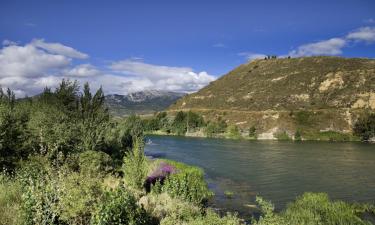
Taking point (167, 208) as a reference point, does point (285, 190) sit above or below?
below

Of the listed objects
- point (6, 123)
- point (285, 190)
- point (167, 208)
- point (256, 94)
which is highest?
point (256, 94)

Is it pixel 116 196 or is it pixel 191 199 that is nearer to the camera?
pixel 116 196

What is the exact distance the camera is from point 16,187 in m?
13.4

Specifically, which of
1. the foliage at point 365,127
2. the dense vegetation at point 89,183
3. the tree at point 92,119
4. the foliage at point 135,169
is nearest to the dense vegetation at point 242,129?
the foliage at point 365,127

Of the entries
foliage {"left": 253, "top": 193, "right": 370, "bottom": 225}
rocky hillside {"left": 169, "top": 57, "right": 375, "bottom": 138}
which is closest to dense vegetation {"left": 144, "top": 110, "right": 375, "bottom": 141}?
rocky hillside {"left": 169, "top": 57, "right": 375, "bottom": 138}

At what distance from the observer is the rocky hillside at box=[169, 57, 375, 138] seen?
108250 mm

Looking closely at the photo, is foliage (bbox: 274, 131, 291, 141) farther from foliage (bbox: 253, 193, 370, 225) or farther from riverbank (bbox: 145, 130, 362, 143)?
foliage (bbox: 253, 193, 370, 225)

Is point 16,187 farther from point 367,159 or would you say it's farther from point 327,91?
point 327,91

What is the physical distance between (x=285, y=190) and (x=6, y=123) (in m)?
22.5

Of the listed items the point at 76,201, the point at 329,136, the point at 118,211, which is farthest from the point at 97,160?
the point at 329,136

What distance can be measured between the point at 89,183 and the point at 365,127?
9543 cm

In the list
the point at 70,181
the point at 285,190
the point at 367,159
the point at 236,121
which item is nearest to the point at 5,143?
the point at 70,181

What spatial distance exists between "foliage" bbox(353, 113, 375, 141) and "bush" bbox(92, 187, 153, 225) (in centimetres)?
9328

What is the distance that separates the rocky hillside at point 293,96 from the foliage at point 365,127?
5.99 m
